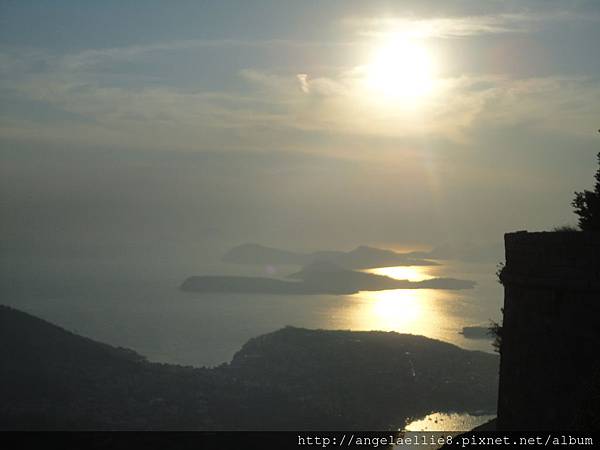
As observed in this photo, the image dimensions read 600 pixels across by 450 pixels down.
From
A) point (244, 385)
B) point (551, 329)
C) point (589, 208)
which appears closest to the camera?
point (551, 329)

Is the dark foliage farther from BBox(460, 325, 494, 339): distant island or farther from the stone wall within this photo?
BBox(460, 325, 494, 339): distant island

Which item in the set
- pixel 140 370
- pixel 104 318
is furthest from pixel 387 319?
pixel 140 370

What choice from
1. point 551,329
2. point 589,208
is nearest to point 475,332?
point 589,208

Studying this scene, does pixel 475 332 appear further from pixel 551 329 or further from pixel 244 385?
pixel 551 329

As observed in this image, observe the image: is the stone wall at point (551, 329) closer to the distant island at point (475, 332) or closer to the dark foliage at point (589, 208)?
the dark foliage at point (589, 208)

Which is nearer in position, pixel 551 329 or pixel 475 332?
pixel 551 329

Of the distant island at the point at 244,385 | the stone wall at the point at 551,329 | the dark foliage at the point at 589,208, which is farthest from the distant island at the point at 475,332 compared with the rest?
the stone wall at the point at 551,329
